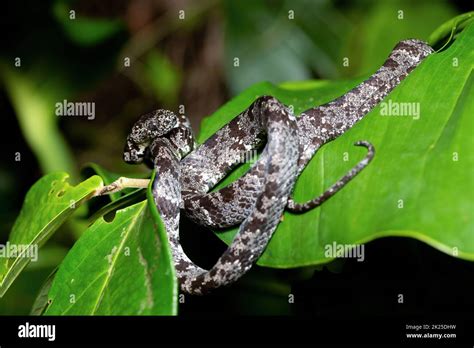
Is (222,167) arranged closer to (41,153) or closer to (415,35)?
(41,153)

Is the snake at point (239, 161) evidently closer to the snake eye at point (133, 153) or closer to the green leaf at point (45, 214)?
the snake eye at point (133, 153)

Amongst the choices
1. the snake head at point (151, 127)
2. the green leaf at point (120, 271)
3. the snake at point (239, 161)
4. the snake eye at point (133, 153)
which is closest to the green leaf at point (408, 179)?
the snake at point (239, 161)

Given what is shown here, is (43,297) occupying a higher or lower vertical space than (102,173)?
lower

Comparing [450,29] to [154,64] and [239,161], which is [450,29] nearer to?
[239,161]

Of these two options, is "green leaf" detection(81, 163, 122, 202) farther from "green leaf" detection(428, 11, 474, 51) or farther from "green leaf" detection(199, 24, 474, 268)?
"green leaf" detection(428, 11, 474, 51)

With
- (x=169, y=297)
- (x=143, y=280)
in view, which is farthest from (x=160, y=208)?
(x=169, y=297)

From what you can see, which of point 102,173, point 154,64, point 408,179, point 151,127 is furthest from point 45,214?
point 154,64
